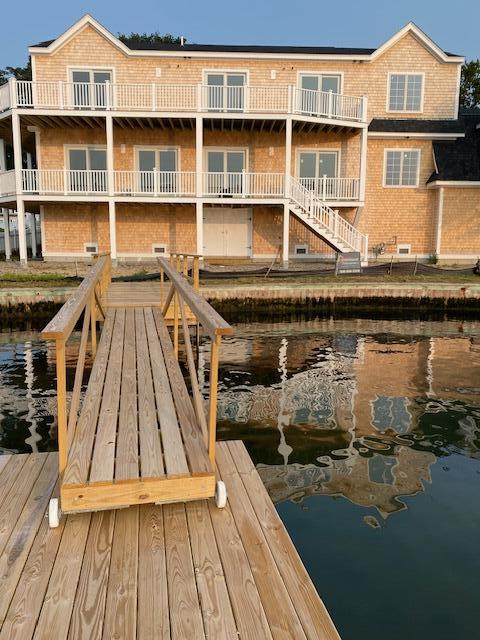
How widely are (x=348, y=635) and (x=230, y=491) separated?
119 cm

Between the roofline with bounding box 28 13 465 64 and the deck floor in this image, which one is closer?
the deck floor

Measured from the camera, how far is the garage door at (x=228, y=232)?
73.0 ft

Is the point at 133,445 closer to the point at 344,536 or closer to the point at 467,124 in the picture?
the point at 344,536

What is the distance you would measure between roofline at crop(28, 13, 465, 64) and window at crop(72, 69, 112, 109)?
1153 millimetres

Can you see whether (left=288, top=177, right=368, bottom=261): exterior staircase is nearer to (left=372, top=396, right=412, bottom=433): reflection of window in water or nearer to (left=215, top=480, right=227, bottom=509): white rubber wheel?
(left=372, top=396, right=412, bottom=433): reflection of window in water

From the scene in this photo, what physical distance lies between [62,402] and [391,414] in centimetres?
575

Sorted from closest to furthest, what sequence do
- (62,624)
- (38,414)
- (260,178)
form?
1. (62,624)
2. (38,414)
3. (260,178)

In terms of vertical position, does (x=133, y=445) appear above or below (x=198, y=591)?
above

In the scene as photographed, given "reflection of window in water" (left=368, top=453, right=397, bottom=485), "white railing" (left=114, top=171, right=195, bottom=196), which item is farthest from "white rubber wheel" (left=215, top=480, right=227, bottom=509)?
"white railing" (left=114, top=171, right=195, bottom=196)

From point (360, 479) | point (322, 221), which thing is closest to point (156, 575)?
point (360, 479)

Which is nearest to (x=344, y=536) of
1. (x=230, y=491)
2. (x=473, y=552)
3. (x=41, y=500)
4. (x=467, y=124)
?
(x=473, y=552)

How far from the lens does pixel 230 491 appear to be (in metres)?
3.88

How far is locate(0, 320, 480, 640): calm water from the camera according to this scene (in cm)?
393

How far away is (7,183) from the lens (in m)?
20.2
